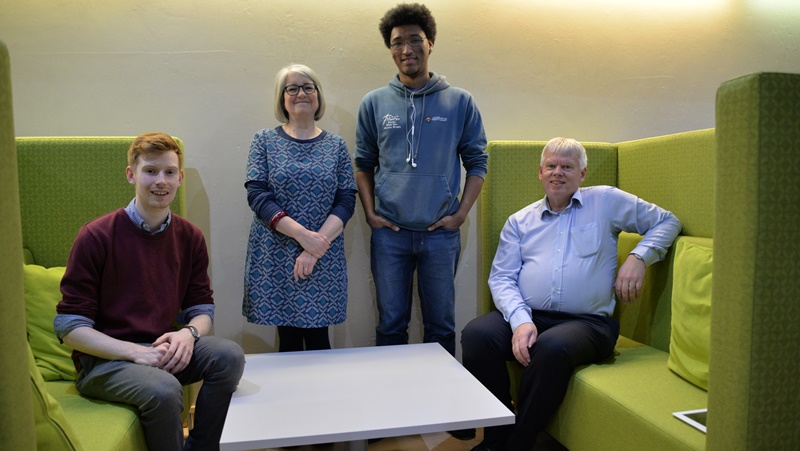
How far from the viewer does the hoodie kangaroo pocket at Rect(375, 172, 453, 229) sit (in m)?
2.30

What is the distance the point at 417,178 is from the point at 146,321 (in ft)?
3.78

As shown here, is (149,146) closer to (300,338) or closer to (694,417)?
(300,338)

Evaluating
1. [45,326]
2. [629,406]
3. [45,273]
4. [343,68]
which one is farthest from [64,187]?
[629,406]

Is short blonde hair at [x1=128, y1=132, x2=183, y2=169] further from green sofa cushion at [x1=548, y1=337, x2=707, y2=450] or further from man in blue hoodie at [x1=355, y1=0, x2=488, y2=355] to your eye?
green sofa cushion at [x1=548, y1=337, x2=707, y2=450]

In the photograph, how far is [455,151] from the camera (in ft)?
7.93

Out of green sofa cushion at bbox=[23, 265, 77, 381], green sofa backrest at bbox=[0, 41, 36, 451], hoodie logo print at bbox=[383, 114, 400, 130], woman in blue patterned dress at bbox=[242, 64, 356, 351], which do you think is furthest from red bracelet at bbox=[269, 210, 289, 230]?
green sofa backrest at bbox=[0, 41, 36, 451]

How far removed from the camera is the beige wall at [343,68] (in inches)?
98.8

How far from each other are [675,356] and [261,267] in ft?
5.01

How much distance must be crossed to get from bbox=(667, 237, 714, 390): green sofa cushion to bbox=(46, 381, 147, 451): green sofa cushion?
167 centimetres

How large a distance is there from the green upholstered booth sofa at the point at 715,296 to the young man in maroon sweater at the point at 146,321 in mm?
1178

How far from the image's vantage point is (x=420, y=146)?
2342 mm

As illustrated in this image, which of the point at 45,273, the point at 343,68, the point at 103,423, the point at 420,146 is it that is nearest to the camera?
the point at 103,423

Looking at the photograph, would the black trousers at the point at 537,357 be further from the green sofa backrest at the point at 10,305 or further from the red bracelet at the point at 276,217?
the green sofa backrest at the point at 10,305

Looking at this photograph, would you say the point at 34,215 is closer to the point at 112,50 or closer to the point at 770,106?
the point at 112,50
